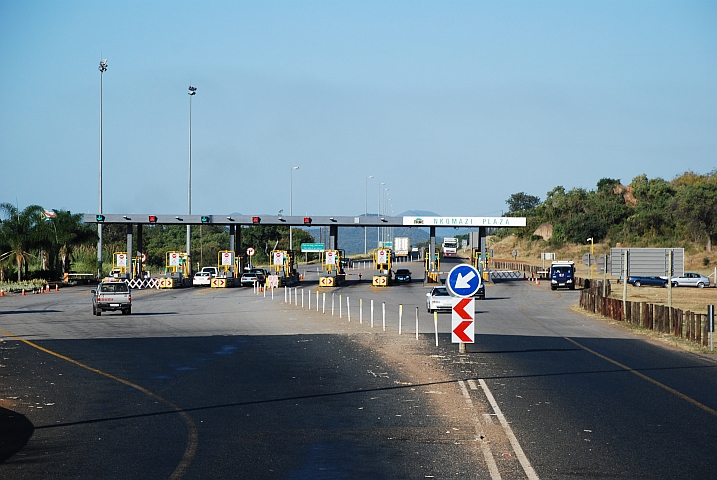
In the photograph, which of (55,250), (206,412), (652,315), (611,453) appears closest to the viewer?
(611,453)

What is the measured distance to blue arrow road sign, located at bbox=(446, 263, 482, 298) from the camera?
67.4ft

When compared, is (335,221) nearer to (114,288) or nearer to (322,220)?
(322,220)

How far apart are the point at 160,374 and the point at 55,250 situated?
6100 centimetres

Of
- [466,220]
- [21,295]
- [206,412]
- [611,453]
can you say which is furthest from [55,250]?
[611,453]

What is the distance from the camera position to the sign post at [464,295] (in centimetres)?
2056

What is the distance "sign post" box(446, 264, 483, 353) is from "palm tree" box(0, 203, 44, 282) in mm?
54944

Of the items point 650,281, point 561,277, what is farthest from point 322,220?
point 650,281

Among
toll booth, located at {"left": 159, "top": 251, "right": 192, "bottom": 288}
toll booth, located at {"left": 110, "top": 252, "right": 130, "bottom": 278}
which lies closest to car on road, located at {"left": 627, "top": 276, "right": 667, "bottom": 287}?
toll booth, located at {"left": 159, "top": 251, "right": 192, "bottom": 288}

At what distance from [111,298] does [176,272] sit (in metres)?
36.1

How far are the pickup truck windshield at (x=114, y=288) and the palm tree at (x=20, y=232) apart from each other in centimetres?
3155

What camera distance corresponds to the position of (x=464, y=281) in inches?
813

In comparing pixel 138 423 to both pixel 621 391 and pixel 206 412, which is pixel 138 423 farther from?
pixel 621 391

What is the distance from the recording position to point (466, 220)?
255 feet

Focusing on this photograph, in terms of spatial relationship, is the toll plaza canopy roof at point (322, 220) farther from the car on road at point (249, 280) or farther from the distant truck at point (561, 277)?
the distant truck at point (561, 277)
